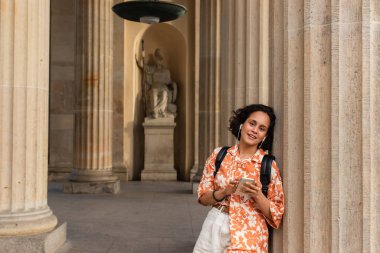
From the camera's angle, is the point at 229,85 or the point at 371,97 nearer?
the point at 371,97

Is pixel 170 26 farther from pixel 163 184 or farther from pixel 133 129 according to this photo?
pixel 163 184

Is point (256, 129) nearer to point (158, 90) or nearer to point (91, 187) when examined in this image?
point (91, 187)

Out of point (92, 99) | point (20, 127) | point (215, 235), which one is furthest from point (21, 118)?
point (92, 99)

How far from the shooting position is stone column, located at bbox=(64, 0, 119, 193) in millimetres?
14578

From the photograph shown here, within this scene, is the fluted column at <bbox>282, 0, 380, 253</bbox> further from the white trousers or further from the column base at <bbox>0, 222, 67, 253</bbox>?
the column base at <bbox>0, 222, 67, 253</bbox>

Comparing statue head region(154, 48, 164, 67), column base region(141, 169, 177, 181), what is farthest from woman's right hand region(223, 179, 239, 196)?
statue head region(154, 48, 164, 67)

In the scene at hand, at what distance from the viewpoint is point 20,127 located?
6656mm

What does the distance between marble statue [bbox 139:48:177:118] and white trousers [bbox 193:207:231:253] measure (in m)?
15.0

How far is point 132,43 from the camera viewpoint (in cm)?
1920

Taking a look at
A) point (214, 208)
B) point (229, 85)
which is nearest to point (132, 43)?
point (229, 85)

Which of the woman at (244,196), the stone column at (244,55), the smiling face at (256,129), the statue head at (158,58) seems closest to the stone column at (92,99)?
the statue head at (158,58)

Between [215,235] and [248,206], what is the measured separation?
1.08ft

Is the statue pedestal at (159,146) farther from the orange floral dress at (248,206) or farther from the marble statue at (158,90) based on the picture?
the orange floral dress at (248,206)

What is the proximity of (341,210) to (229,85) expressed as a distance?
2.56 metres
